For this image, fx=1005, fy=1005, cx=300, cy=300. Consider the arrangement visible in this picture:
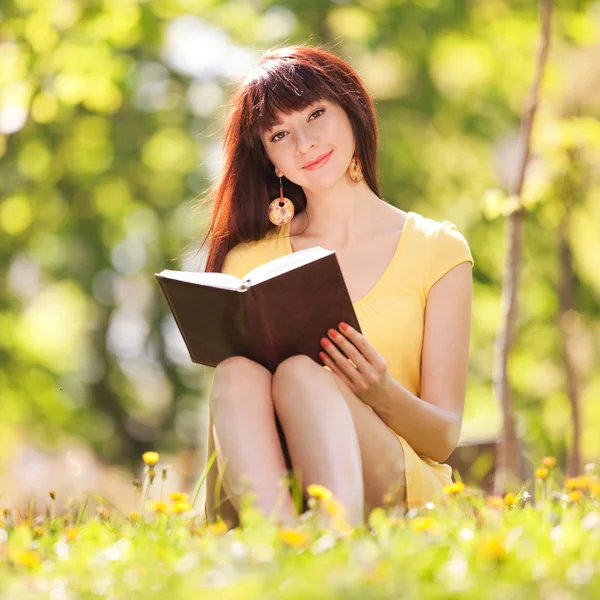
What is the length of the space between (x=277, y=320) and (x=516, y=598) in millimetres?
1197

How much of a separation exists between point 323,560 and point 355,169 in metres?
1.77

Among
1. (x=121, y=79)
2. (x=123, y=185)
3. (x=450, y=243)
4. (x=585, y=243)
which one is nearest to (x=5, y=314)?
(x=123, y=185)

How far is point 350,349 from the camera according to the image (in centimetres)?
245

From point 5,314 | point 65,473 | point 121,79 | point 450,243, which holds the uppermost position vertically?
point 121,79

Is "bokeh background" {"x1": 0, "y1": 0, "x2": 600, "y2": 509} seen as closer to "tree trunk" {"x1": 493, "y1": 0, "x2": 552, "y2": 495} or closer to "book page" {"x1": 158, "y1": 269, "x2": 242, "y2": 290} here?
"tree trunk" {"x1": 493, "y1": 0, "x2": 552, "y2": 495}

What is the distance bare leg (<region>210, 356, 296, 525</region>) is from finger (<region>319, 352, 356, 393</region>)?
159 mm

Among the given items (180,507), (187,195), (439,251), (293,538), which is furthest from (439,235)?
(187,195)

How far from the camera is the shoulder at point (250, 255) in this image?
3.15m

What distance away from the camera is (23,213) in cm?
1066

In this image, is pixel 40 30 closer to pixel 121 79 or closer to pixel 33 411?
pixel 121 79

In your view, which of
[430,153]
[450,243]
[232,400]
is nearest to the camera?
[232,400]

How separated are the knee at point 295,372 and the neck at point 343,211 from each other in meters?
0.79

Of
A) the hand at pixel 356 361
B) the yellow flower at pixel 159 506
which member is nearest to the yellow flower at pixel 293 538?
the yellow flower at pixel 159 506

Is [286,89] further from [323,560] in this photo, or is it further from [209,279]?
[323,560]
